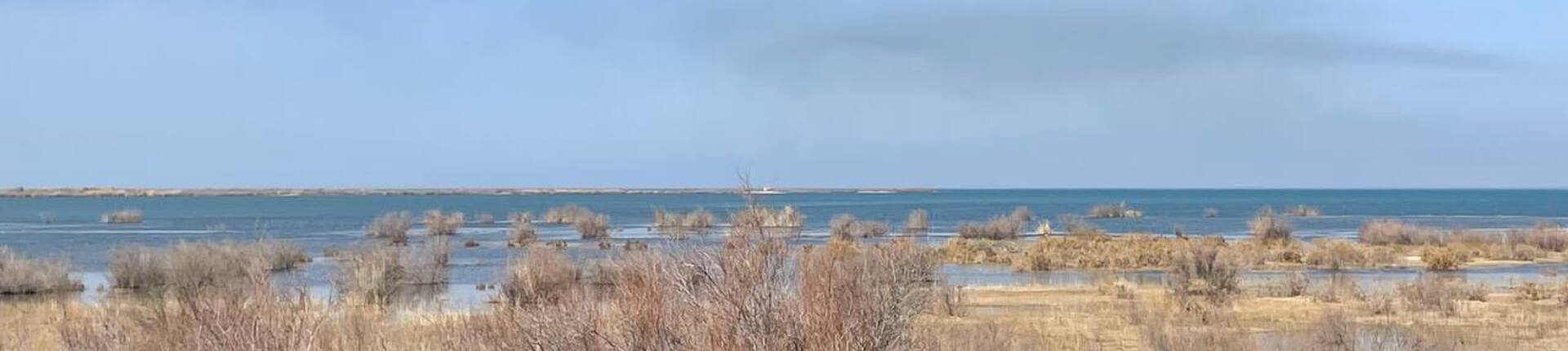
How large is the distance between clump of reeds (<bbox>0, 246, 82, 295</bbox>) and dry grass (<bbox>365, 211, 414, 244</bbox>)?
21885mm

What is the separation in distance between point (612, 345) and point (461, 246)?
4313cm

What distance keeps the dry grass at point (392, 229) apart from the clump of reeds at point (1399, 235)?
114 ft

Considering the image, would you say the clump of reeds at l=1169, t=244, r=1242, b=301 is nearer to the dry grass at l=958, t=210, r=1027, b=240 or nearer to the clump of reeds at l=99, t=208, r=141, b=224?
the dry grass at l=958, t=210, r=1027, b=240

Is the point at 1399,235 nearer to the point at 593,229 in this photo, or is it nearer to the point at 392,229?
the point at 593,229

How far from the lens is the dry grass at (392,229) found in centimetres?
5508

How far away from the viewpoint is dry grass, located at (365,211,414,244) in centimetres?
5508

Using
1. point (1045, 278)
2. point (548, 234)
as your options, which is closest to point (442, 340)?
point (1045, 278)

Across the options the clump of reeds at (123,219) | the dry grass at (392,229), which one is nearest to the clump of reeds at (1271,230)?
the dry grass at (392,229)

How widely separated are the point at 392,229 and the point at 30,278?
27970 millimetres

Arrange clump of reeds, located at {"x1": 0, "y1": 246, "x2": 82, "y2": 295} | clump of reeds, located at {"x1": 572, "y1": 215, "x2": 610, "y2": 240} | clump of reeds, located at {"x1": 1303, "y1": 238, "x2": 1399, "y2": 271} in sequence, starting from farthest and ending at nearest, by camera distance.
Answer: clump of reeds, located at {"x1": 572, "y1": 215, "x2": 610, "y2": 240}
clump of reeds, located at {"x1": 1303, "y1": 238, "x2": 1399, "y2": 271}
clump of reeds, located at {"x1": 0, "y1": 246, "x2": 82, "y2": 295}

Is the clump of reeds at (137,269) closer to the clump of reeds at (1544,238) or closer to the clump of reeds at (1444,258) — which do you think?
the clump of reeds at (1444,258)

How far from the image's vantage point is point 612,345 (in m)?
7.96

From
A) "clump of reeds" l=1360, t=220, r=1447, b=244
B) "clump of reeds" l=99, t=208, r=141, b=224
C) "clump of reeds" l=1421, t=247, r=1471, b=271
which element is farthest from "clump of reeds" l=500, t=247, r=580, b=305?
"clump of reeds" l=99, t=208, r=141, b=224

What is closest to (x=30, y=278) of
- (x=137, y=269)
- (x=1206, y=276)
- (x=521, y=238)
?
(x=137, y=269)
